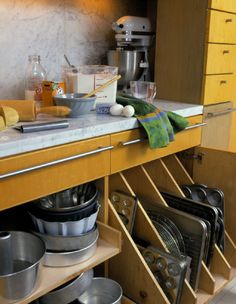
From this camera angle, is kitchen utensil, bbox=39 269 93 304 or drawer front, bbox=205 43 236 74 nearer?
kitchen utensil, bbox=39 269 93 304

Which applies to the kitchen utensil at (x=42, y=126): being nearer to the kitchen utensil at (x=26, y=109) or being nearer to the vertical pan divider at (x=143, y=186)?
the kitchen utensil at (x=26, y=109)

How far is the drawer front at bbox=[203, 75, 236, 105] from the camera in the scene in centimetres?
184

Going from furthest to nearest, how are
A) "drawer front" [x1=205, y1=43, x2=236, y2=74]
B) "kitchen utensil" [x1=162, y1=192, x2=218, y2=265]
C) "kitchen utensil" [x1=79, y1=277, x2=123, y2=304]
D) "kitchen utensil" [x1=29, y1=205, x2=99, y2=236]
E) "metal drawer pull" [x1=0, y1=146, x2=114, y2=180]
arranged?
"drawer front" [x1=205, y1=43, x2=236, y2=74]
"kitchen utensil" [x1=162, y1=192, x2=218, y2=265]
"kitchen utensil" [x1=79, y1=277, x2=123, y2=304]
"kitchen utensil" [x1=29, y1=205, x2=99, y2=236]
"metal drawer pull" [x1=0, y1=146, x2=114, y2=180]

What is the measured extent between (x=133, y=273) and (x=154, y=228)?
199mm

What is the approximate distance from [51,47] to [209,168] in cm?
100

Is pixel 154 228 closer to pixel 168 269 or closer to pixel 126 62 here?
pixel 168 269

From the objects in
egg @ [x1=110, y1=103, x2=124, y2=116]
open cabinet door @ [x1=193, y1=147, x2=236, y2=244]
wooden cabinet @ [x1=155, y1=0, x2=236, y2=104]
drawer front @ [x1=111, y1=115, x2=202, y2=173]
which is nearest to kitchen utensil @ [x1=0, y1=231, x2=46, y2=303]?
drawer front @ [x1=111, y1=115, x2=202, y2=173]

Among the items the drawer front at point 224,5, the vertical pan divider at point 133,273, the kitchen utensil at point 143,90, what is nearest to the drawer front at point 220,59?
the drawer front at point 224,5

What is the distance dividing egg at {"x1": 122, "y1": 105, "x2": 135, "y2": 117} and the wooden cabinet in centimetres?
58

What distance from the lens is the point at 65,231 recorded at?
125 centimetres

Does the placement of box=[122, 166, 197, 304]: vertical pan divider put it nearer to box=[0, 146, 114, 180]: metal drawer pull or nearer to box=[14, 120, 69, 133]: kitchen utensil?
box=[0, 146, 114, 180]: metal drawer pull

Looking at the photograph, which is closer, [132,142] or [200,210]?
[132,142]

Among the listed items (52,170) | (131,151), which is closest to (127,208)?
(131,151)

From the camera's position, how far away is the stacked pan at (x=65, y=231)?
1223 mm
